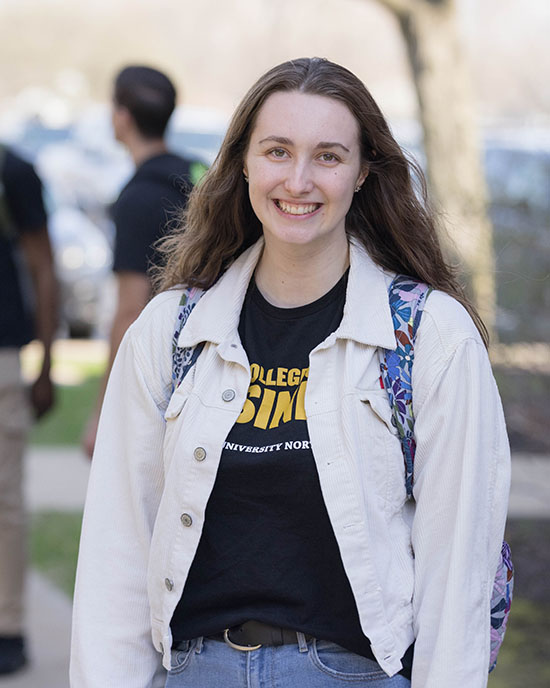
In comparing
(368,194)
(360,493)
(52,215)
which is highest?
(368,194)

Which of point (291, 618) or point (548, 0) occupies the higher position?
point (548, 0)

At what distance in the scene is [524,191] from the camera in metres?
6.41

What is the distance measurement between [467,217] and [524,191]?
1.27 ft

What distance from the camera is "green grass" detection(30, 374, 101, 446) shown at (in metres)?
9.56

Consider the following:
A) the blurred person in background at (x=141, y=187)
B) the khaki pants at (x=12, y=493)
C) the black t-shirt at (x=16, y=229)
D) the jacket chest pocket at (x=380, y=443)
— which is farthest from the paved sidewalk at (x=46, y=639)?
the jacket chest pocket at (x=380, y=443)

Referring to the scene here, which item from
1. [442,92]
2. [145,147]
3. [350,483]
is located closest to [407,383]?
[350,483]

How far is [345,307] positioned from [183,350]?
14.6 inches

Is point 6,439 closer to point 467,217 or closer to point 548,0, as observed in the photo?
point 467,217

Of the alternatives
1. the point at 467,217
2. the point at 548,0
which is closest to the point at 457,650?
the point at 467,217

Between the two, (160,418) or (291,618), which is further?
(160,418)

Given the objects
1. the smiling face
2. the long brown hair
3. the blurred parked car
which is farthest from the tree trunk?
the smiling face

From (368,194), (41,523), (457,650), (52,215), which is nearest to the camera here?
(457,650)

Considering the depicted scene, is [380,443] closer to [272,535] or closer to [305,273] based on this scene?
[272,535]

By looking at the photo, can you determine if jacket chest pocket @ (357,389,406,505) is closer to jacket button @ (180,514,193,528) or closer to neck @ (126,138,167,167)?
jacket button @ (180,514,193,528)
